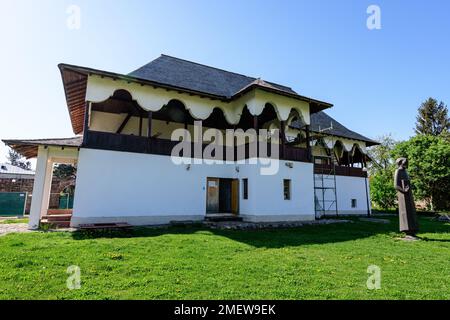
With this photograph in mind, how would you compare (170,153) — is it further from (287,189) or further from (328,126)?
(328,126)

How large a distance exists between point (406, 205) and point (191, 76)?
1237 cm

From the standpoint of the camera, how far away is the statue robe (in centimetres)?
1020

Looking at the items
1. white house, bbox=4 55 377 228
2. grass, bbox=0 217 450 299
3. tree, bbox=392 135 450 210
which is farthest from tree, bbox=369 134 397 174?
grass, bbox=0 217 450 299

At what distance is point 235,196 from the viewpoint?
14.7 meters

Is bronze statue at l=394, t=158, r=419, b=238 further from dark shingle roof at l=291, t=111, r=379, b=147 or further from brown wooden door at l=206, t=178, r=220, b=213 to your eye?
dark shingle roof at l=291, t=111, r=379, b=147

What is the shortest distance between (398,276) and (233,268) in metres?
3.32

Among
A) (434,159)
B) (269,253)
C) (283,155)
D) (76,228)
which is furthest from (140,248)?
(434,159)

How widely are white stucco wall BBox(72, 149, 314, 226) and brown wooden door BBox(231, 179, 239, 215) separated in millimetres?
329

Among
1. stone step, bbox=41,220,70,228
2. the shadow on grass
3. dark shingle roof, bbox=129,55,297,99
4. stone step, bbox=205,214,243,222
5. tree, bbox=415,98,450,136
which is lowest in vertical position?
the shadow on grass

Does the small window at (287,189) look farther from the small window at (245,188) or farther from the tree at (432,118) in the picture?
the tree at (432,118)

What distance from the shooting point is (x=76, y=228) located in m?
10.6

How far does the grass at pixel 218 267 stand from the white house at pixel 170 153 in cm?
270
